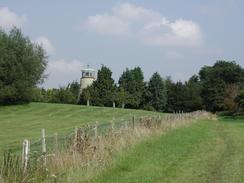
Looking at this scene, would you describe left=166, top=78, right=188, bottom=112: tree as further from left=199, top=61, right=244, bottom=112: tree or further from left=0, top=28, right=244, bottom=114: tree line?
left=199, top=61, right=244, bottom=112: tree

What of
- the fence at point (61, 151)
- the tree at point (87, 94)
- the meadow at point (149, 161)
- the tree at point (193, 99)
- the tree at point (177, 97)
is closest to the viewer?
the fence at point (61, 151)

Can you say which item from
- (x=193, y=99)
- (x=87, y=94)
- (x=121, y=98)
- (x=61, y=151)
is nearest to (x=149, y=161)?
(x=61, y=151)

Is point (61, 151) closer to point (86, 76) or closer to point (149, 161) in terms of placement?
point (149, 161)

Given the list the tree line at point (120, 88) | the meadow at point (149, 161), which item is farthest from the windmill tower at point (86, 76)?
the meadow at point (149, 161)

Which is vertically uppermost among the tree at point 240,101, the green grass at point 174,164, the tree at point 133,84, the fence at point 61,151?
the tree at point 133,84

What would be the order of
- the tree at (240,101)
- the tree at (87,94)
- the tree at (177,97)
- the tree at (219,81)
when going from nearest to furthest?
the tree at (240,101), the tree at (87,94), the tree at (219,81), the tree at (177,97)

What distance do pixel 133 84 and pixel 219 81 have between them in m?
20.2

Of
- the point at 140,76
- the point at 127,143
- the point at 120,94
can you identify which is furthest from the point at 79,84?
the point at 127,143

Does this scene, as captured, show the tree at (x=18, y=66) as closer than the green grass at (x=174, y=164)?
No

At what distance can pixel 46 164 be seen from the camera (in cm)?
1285

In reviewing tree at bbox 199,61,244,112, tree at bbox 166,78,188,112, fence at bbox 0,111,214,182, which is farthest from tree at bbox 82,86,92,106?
fence at bbox 0,111,214,182

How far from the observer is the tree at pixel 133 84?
120637mm

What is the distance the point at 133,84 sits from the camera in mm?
125500

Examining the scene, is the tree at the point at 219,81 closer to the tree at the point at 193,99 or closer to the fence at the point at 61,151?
the tree at the point at 193,99
